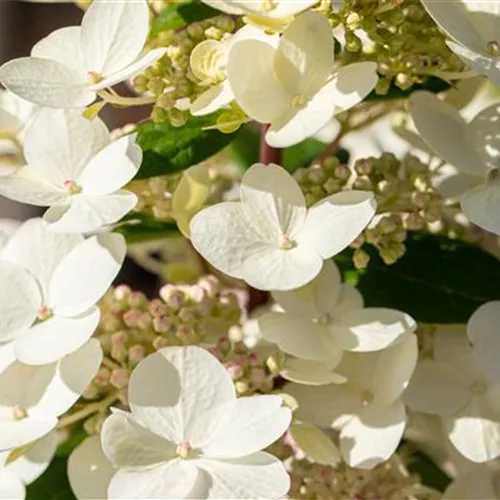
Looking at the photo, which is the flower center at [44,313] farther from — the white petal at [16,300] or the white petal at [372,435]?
the white petal at [372,435]

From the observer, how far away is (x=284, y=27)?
68 centimetres

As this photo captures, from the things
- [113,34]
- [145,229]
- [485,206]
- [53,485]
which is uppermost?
[113,34]

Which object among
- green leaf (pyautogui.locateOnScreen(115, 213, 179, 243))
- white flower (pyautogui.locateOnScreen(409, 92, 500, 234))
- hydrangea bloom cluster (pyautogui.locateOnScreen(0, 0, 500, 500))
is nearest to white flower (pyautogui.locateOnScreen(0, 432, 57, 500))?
hydrangea bloom cluster (pyautogui.locateOnScreen(0, 0, 500, 500))

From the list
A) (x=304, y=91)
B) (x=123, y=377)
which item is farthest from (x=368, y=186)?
(x=123, y=377)

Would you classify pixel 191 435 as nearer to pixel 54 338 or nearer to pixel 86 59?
pixel 54 338

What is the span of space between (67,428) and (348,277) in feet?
0.78

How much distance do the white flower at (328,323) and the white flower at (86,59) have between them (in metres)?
0.18

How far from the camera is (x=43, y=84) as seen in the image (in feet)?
2.24

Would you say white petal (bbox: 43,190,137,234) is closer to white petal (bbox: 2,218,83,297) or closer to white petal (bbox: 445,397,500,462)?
white petal (bbox: 2,218,83,297)

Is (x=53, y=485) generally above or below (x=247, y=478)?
below

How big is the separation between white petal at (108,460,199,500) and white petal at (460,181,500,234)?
0.23m

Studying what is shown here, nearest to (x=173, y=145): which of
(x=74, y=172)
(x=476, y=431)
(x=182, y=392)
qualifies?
(x=74, y=172)

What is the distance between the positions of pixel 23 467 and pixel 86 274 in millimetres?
133

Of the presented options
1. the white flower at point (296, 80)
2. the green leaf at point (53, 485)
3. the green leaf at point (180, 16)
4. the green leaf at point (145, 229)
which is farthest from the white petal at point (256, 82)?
the green leaf at point (53, 485)
